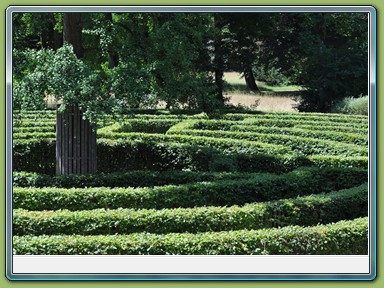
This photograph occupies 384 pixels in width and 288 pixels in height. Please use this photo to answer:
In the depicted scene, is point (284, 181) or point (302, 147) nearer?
point (284, 181)

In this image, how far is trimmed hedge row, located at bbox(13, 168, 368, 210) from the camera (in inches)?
576

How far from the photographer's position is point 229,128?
25141mm

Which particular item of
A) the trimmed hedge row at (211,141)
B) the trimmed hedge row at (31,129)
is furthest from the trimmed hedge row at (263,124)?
the trimmed hedge row at (31,129)

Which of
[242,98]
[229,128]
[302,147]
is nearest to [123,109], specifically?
[302,147]

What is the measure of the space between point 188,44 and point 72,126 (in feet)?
11.4

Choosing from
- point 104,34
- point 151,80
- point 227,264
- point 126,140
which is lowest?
point 227,264

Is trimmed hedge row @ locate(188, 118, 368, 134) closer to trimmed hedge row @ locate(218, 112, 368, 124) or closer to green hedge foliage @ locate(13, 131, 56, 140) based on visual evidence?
trimmed hedge row @ locate(218, 112, 368, 124)

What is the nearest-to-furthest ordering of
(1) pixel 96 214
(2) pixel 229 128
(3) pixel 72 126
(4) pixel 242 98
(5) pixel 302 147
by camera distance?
1. (1) pixel 96 214
2. (3) pixel 72 126
3. (5) pixel 302 147
4. (2) pixel 229 128
5. (4) pixel 242 98

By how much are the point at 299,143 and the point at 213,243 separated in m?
10.1

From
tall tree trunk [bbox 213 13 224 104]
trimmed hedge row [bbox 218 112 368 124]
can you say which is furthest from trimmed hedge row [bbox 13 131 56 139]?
tall tree trunk [bbox 213 13 224 104]

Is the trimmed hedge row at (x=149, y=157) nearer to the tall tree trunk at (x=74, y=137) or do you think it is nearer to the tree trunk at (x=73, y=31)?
the tall tree trunk at (x=74, y=137)

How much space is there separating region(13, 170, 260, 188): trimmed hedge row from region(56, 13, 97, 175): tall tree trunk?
58.1 inches

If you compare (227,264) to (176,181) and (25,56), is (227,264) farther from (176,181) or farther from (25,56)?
(25,56)

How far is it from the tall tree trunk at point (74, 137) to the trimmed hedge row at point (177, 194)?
3581 mm
